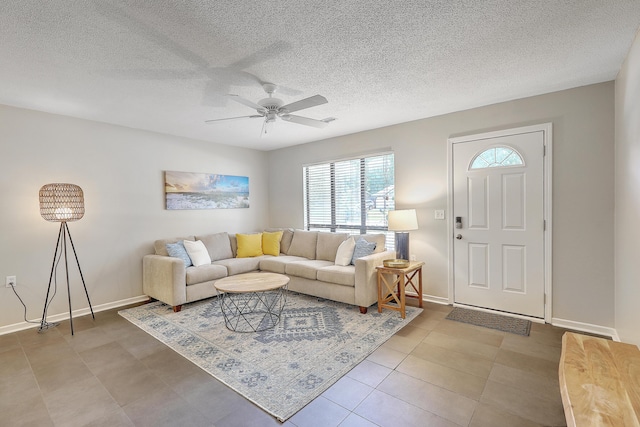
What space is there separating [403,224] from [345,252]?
880 millimetres

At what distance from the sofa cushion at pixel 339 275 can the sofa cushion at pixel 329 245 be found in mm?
561

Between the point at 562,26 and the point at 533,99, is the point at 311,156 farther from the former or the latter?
the point at 562,26

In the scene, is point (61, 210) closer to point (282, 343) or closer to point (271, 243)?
point (271, 243)

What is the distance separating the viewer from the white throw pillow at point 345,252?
407cm

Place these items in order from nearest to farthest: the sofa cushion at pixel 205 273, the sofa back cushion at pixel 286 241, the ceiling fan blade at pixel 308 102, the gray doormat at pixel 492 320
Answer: the ceiling fan blade at pixel 308 102
the gray doormat at pixel 492 320
the sofa cushion at pixel 205 273
the sofa back cushion at pixel 286 241

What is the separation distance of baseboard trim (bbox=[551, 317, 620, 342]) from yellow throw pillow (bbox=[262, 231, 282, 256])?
3.78 meters

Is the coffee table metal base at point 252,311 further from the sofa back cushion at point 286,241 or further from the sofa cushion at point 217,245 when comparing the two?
the sofa back cushion at point 286,241

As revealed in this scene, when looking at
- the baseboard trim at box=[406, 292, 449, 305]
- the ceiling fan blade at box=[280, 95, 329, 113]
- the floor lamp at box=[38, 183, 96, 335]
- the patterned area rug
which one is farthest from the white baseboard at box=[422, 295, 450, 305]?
the floor lamp at box=[38, 183, 96, 335]

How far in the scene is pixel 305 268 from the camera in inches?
162

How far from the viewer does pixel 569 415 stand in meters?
1.20

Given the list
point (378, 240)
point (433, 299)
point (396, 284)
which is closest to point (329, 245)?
point (378, 240)

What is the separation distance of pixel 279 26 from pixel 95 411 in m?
2.79

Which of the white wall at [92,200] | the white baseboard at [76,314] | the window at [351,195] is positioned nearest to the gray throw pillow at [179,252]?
the white wall at [92,200]

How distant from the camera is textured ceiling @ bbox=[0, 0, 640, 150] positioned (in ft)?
5.83
